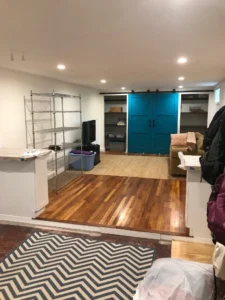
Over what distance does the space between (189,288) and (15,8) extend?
2065mm

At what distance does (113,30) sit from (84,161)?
4149 millimetres

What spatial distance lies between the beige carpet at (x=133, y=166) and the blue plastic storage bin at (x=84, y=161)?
146mm

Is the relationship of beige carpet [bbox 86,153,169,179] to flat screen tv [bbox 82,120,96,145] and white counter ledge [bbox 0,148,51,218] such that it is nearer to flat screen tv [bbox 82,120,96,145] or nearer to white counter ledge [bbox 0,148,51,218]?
flat screen tv [bbox 82,120,96,145]

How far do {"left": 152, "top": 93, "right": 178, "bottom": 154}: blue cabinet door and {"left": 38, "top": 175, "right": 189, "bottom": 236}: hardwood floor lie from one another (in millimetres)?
3045

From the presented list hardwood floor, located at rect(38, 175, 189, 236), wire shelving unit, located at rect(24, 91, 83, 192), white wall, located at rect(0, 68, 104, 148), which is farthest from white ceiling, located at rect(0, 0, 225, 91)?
Answer: hardwood floor, located at rect(38, 175, 189, 236)

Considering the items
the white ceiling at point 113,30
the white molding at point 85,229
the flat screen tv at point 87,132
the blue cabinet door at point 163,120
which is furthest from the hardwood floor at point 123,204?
the blue cabinet door at point 163,120

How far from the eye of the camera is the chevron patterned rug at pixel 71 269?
6.86 feet

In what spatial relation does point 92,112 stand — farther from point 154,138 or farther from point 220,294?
point 220,294

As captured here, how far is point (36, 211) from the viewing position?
131 inches

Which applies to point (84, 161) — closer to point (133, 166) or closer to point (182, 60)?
point (133, 166)

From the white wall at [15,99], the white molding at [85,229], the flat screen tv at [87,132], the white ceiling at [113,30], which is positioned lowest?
the white molding at [85,229]

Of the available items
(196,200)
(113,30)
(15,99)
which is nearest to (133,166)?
(15,99)

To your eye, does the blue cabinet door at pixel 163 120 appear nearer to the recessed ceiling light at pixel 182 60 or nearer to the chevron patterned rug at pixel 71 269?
the recessed ceiling light at pixel 182 60

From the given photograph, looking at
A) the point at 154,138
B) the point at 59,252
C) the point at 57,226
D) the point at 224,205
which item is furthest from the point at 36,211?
the point at 154,138
